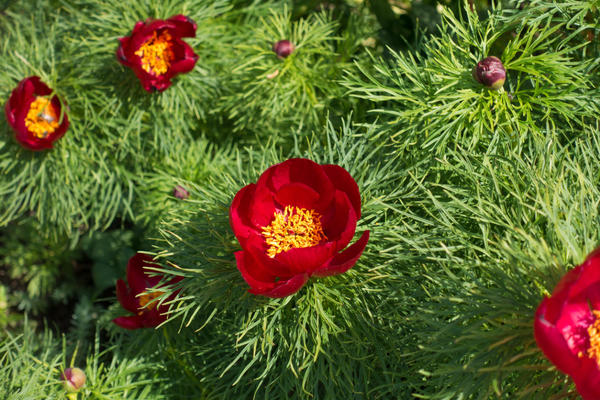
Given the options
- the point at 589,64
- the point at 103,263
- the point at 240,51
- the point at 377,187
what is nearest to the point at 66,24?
the point at 240,51

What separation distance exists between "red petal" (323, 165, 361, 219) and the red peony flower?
66 centimetres

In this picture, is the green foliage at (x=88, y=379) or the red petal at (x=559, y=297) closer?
the red petal at (x=559, y=297)

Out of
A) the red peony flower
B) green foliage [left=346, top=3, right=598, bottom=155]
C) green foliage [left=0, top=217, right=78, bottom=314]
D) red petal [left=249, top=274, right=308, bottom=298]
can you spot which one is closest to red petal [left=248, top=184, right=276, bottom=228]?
red petal [left=249, top=274, right=308, bottom=298]

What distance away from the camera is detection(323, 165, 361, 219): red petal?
725 mm

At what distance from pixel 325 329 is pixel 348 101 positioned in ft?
2.10

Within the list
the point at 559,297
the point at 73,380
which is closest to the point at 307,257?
the point at 559,297

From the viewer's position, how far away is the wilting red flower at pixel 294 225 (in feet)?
2.22

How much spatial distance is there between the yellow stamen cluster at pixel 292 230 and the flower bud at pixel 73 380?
43 centimetres

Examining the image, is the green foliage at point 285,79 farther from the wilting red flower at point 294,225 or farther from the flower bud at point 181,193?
the wilting red flower at point 294,225

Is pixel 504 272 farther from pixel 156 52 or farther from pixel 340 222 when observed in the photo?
pixel 156 52

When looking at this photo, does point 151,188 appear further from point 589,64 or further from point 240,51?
point 589,64

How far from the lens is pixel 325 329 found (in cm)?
77

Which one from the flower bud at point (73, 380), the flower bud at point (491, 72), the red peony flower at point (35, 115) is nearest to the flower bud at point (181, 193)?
the red peony flower at point (35, 115)

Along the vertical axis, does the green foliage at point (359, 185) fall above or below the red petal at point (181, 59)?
below
